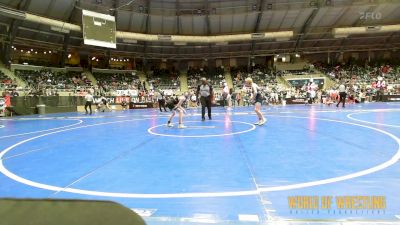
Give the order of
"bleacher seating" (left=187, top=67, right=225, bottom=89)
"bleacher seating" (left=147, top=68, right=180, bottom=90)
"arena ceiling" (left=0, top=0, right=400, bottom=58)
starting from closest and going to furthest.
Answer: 1. "arena ceiling" (left=0, top=0, right=400, bottom=58)
2. "bleacher seating" (left=147, top=68, right=180, bottom=90)
3. "bleacher seating" (left=187, top=67, right=225, bottom=89)

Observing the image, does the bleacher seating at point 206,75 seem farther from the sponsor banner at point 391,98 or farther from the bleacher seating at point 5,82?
the bleacher seating at point 5,82

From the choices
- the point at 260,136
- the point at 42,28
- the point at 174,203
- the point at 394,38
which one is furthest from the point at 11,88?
the point at 394,38

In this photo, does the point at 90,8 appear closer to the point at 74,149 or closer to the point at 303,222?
the point at 74,149

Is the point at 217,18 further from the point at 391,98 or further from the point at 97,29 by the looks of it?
the point at 391,98

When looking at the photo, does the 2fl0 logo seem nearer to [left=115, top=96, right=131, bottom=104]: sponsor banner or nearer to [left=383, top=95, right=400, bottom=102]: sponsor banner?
[left=383, top=95, right=400, bottom=102]: sponsor banner

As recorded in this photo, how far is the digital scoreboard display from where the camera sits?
91.4 feet

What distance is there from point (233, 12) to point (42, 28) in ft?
70.2

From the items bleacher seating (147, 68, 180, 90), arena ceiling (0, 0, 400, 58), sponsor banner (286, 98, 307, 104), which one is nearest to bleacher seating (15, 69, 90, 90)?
arena ceiling (0, 0, 400, 58)

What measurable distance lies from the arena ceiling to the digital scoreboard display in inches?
129

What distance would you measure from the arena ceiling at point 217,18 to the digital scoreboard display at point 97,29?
3.27m

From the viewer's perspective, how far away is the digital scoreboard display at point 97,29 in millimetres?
27844

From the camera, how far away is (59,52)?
130 ft

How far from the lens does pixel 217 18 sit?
36.6m

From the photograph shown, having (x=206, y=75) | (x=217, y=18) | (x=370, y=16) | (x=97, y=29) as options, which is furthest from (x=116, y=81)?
(x=370, y=16)
